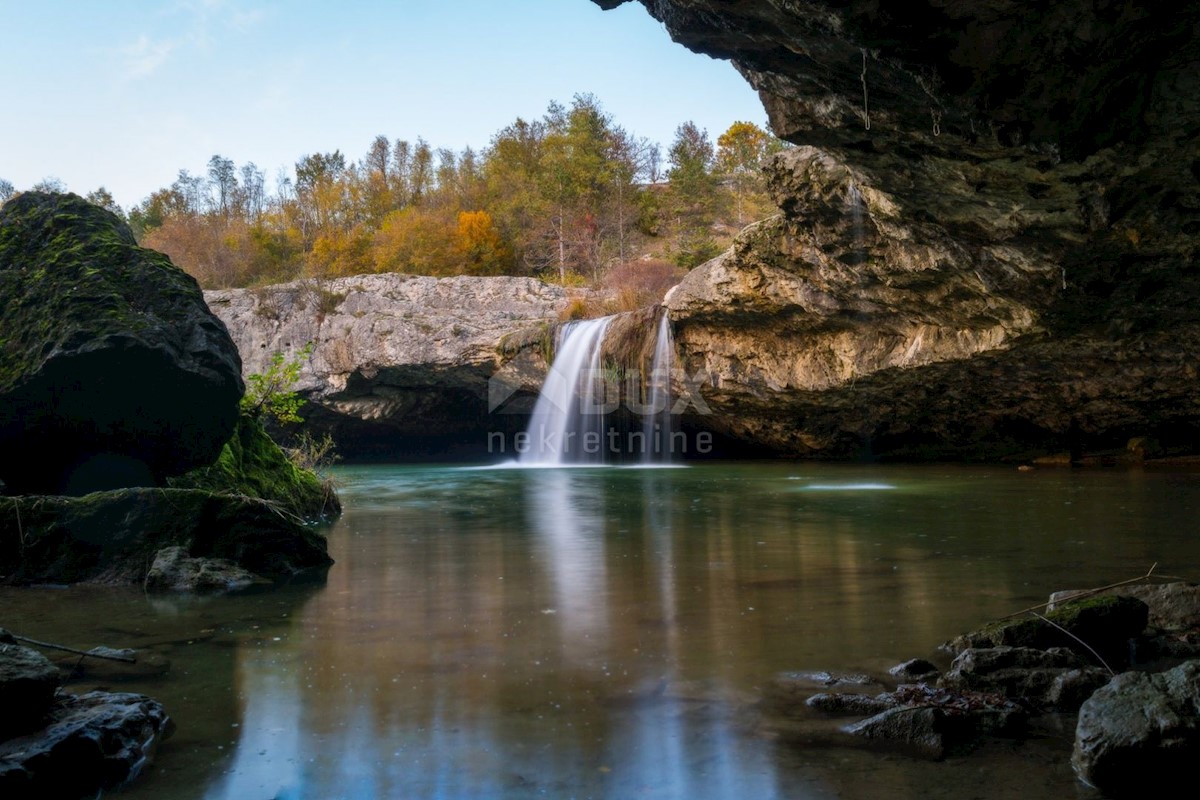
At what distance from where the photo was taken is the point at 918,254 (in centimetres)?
1350

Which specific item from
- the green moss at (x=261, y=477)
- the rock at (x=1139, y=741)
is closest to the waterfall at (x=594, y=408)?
the green moss at (x=261, y=477)

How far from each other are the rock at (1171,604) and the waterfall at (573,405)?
1745 centimetres

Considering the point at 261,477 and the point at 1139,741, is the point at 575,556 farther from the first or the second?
the point at 1139,741

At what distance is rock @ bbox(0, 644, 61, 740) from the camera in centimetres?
320

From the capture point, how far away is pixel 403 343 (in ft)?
81.3

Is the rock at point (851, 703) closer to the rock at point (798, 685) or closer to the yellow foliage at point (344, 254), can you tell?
the rock at point (798, 685)

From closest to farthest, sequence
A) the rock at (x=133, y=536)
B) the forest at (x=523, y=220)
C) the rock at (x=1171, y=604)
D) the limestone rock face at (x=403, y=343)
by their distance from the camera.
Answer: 1. the rock at (x=1171, y=604)
2. the rock at (x=133, y=536)
3. the limestone rock face at (x=403, y=343)
4. the forest at (x=523, y=220)

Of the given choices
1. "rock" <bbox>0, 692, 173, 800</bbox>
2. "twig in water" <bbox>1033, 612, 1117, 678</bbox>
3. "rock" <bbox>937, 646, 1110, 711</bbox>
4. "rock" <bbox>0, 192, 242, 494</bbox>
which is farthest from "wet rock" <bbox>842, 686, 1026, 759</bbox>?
"rock" <bbox>0, 192, 242, 494</bbox>

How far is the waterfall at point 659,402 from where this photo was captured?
828 inches

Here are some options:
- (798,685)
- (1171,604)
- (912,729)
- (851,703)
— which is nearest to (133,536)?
(798,685)

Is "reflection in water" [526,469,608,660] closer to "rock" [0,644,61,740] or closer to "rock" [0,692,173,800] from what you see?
"rock" [0,692,173,800]

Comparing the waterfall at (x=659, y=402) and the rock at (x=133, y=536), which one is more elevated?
the waterfall at (x=659, y=402)

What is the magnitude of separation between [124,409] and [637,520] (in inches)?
220

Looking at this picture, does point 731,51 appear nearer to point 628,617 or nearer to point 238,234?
point 628,617
